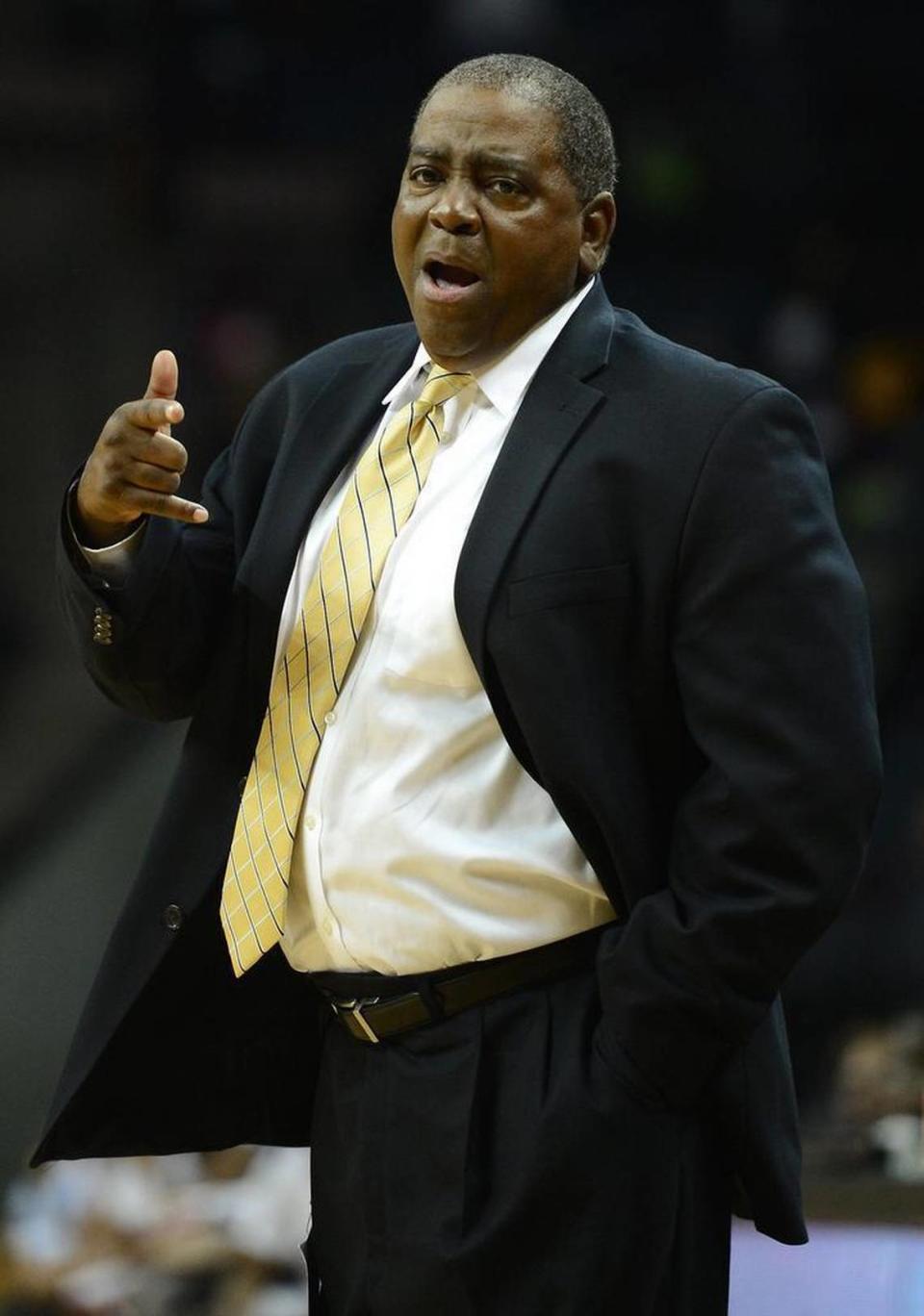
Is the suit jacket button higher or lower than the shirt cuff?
lower

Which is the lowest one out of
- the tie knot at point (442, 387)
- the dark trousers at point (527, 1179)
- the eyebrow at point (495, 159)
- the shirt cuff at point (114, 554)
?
the dark trousers at point (527, 1179)

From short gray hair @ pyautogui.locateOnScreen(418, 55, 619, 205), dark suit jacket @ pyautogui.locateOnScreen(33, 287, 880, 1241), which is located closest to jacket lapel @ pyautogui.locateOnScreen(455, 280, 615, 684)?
dark suit jacket @ pyautogui.locateOnScreen(33, 287, 880, 1241)

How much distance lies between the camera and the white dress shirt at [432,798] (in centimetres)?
178

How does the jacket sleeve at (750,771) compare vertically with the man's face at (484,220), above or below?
below

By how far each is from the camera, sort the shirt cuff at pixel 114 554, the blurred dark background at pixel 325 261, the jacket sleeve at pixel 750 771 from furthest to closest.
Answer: the blurred dark background at pixel 325 261 < the shirt cuff at pixel 114 554 < the jacket sleeve at pixel 750 771

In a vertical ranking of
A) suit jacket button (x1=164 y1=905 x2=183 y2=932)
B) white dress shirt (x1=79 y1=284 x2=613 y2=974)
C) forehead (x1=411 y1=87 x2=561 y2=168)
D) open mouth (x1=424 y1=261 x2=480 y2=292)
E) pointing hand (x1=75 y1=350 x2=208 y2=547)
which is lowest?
suit jacket button (x1=164 y1=905 x2=183 y2=932)

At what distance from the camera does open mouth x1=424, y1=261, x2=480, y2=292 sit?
6.06ft

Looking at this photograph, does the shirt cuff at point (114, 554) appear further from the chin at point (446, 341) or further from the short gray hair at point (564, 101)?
the short gray hair at point (564, 101)

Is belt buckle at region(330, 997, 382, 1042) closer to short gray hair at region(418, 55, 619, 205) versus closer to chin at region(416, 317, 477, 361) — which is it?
chin at region(416, 317, 477, 361)

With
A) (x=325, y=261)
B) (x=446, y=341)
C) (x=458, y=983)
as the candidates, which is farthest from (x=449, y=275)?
(x=325, y=261)

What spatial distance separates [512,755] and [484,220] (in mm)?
470

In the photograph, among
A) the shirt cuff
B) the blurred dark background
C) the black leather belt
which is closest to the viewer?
the black leather belt

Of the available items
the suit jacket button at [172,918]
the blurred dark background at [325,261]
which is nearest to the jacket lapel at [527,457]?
the suit jacket button at [172,918]

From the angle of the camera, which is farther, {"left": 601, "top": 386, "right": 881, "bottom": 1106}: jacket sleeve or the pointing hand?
the pointing hand
